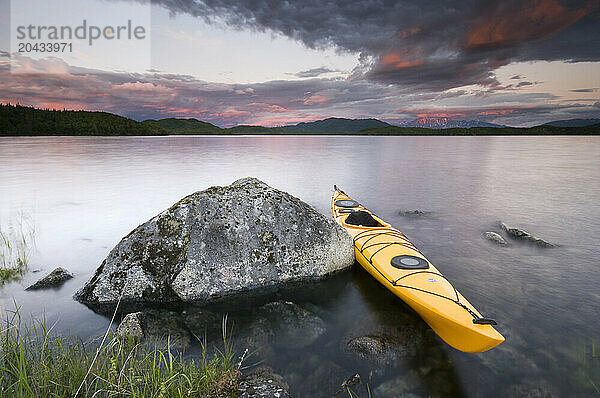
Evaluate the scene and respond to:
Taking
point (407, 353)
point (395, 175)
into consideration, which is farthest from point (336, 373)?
point (395, 175)

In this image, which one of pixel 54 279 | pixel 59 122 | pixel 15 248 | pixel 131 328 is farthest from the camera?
pixel 59 122

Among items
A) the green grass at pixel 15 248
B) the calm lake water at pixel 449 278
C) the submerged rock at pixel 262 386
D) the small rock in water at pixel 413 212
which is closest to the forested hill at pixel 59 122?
the calm lake water at pixel 449 278

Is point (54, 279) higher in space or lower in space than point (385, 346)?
higher

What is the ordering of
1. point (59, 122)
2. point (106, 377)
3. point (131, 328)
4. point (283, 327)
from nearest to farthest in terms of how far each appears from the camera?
point (106, 377), point (131, 328), point (283, 327), point (59, 122)

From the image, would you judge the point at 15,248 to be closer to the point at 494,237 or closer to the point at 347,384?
the point at 347,384

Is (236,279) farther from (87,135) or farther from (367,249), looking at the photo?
(87,135)

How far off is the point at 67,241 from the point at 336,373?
10.1m

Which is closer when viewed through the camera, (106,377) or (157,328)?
(106,377)

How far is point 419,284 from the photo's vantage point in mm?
6117

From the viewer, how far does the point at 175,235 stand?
22.9 ft

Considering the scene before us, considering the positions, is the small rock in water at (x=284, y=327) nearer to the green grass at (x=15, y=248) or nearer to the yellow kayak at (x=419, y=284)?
the yellow kayak at (x=419, y=284)

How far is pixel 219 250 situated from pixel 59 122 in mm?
109183

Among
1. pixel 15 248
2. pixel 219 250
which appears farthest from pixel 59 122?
pixel 219 250

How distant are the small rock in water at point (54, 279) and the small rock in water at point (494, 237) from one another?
13.3 m
